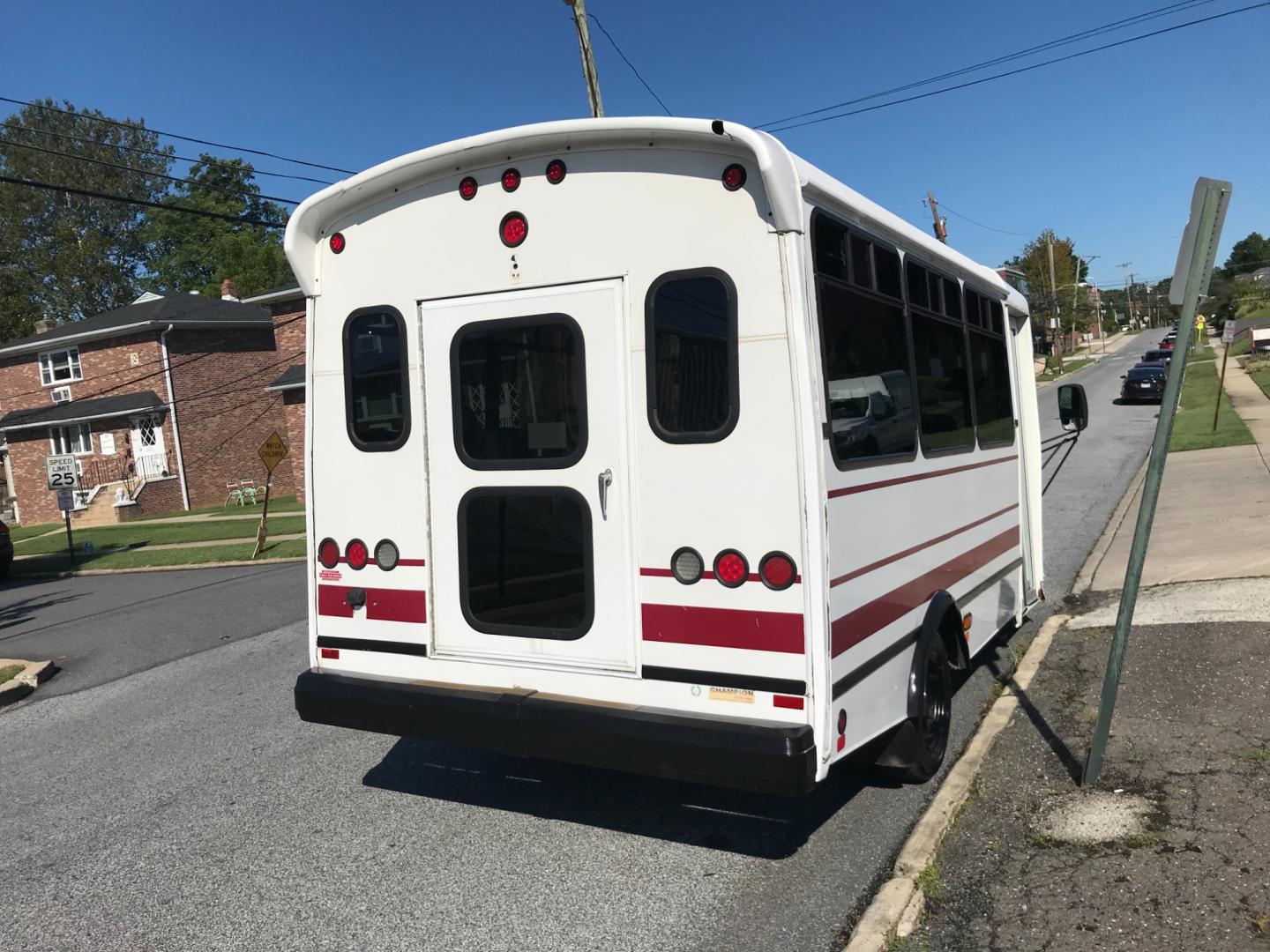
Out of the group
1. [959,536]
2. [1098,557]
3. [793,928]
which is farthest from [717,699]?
[1098,557]

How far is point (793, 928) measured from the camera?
367cm

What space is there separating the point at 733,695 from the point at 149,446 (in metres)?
34.9

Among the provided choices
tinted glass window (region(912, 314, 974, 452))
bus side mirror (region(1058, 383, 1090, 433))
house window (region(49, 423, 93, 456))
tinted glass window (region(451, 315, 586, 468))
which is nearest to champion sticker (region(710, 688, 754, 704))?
tinted glass window (region(451, 315, 586, 468))

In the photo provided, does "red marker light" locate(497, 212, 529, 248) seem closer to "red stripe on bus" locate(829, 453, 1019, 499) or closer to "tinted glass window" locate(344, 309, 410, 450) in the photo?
"tinted glass window" locate(344, 309, 410, 450)

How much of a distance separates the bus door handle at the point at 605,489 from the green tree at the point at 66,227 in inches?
2400

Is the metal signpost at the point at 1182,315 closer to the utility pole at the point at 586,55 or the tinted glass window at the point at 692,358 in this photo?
the tinted glass window at the point at 692,358

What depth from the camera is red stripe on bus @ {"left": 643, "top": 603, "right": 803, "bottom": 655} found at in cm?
364

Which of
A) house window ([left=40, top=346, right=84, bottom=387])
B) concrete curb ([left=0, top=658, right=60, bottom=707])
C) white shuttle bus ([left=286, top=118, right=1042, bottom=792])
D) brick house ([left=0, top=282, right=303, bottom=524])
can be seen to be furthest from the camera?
house window ([left=40, top=346, right=84, bottom=387])

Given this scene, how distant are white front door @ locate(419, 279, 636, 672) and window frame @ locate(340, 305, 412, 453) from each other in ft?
0.38

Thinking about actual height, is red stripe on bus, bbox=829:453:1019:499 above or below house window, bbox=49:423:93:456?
below

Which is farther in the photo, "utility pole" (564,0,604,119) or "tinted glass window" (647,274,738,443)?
"utility pole" (564,0,604,119)

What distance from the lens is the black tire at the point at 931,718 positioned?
4.66m

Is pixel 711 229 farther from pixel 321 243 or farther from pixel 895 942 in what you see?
pixel 895 942

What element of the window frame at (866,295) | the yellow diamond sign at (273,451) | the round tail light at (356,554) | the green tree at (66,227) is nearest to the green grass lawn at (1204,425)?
the window frame at (866,295)
